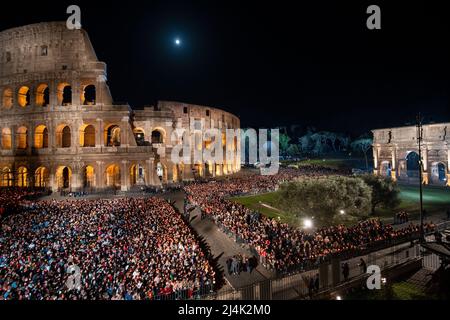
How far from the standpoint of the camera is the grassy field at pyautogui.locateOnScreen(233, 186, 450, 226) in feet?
80.2

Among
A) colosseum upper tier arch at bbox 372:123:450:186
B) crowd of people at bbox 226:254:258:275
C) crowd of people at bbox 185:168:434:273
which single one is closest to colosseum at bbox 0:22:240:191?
crowd of people at bbox 185:168:434:273

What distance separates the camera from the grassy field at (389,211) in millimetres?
24453

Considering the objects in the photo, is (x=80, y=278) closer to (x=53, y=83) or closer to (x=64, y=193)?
(x=64, y=193)

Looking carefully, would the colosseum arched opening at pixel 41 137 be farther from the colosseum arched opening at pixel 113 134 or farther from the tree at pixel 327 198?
the tree at pixel 327 198

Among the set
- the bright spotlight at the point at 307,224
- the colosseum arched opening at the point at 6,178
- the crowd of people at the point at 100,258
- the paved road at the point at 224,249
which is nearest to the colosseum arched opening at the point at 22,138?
the colosseum arched opening at the point at 6,178

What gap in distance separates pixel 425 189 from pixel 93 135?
159ft

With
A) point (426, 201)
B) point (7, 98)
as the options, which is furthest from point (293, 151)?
point (7, 98)

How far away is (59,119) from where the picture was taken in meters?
35.7

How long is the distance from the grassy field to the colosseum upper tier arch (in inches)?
250

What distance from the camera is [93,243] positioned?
13688 mm

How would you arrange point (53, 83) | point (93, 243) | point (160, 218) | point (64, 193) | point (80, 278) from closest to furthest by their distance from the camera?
point (80, 278)
point (93, 243)
point (160, 218)
point (64, 193)
point (53, 83)

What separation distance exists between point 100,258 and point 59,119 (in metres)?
30.3

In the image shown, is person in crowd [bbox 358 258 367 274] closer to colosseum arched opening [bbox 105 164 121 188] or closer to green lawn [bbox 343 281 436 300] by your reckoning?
green lawn [bbox 343 281 436 300]
